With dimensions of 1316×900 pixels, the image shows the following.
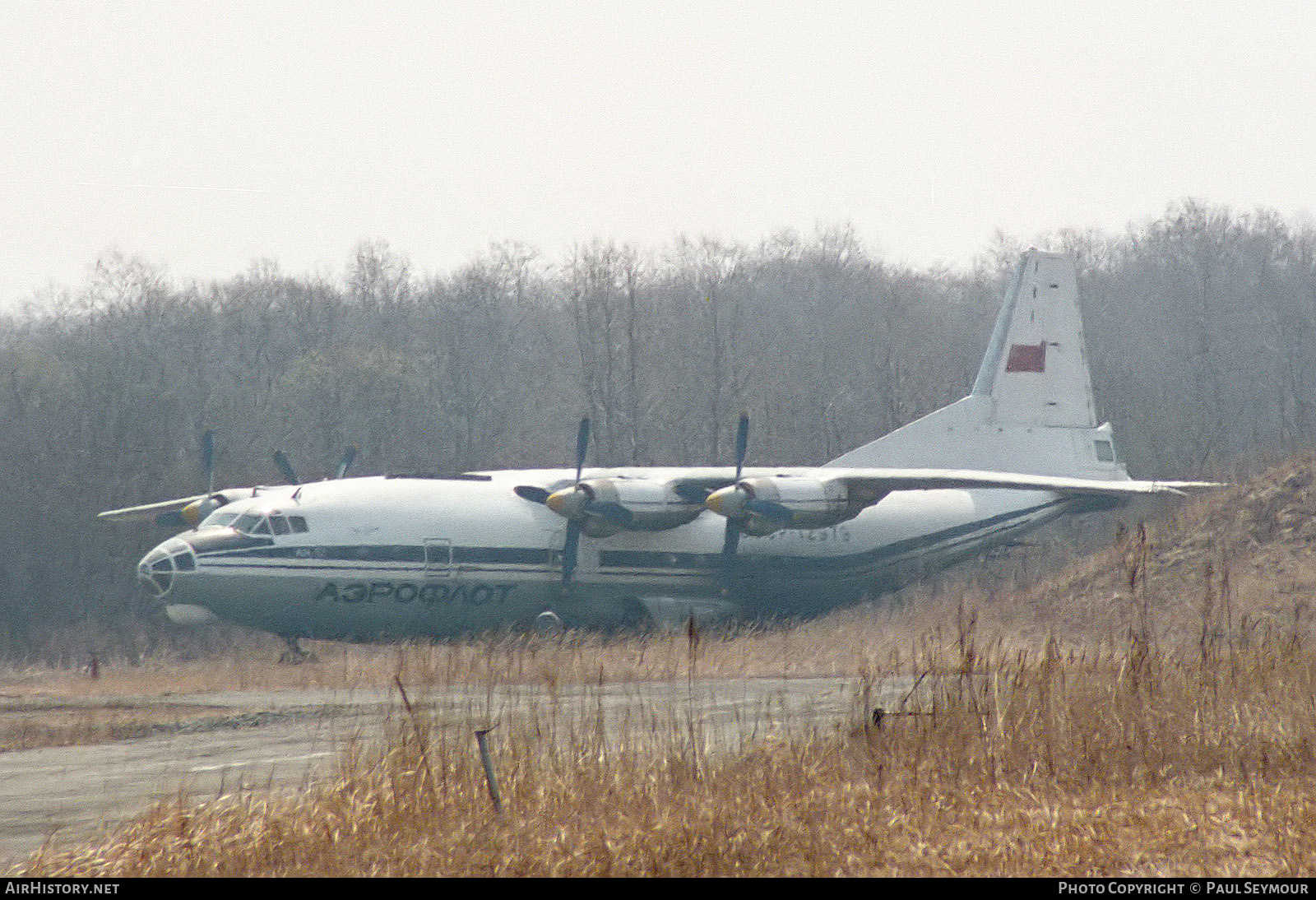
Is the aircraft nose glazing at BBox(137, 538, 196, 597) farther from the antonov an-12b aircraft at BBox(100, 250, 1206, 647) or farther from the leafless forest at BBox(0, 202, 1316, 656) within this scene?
the leafless forest at BBox(0, 202, 1316, 656)

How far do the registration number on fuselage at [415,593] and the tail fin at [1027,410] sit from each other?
8.31m

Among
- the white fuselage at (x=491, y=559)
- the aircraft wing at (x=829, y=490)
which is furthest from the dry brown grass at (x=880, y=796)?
the white fuselage at (x=491, y=559)

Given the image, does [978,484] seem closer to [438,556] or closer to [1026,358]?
[1026,358]

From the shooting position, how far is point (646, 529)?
27406 millimetres

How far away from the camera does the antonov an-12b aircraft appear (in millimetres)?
25500

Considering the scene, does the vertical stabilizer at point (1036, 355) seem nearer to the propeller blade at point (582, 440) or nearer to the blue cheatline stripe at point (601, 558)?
the blue cheatline stripe at point (601, 558)

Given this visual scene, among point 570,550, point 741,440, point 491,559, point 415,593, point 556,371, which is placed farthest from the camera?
point 556,371

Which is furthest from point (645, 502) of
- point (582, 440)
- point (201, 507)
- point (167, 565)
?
point (201, 507)

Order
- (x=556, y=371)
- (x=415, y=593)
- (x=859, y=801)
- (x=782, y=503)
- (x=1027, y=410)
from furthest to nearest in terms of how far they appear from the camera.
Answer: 1. (x=556, y=371)
2. (x=1027, y=410)
3. (x=782, y=503)
4. (x=415, y=593)
5. (x=859, y=801)

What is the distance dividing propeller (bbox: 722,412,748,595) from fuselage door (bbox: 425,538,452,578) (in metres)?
4.88

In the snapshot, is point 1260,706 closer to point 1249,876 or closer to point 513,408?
point 1249,876

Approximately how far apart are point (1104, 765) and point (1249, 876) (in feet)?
Answer: 7.81

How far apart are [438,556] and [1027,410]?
13117 millimetres

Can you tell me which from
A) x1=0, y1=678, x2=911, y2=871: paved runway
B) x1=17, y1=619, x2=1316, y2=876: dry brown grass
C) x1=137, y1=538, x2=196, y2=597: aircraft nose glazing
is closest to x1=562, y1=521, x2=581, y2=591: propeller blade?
x1=137, y1=538, x2=196, y2=597: aircraft nose glazing
